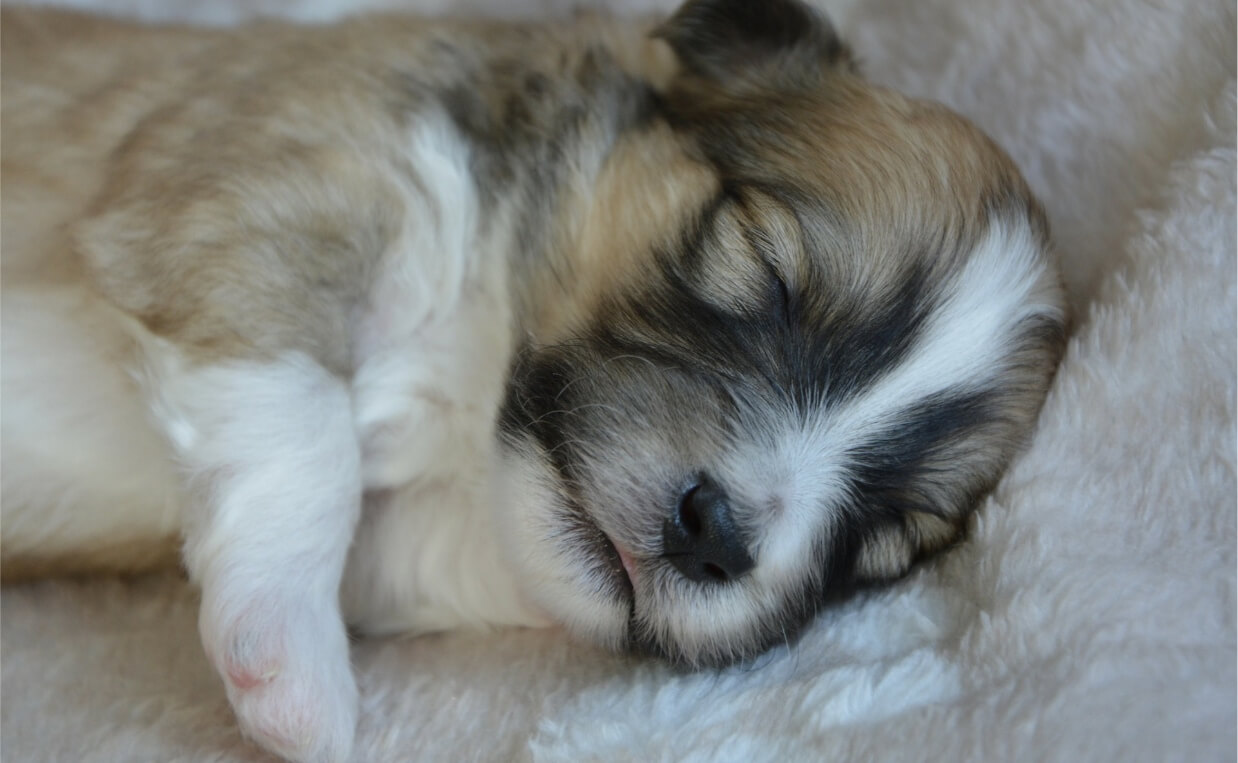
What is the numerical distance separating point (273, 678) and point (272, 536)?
0.71 ft

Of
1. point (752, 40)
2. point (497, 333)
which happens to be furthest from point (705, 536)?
point (752, 40)

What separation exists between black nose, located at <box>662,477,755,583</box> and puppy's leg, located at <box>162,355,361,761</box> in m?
0.57

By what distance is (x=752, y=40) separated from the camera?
2.16 m

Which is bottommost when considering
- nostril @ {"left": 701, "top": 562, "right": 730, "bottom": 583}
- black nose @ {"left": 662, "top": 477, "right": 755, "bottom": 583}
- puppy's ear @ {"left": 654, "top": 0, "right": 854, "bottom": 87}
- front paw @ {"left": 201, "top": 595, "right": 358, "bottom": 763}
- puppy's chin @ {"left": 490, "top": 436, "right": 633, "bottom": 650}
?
front paw @ {"left": 201, "top": 595, "right": 358, "bottom": 763}

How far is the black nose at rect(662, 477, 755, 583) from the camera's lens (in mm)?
1567

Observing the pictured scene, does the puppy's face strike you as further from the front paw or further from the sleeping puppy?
the front paw

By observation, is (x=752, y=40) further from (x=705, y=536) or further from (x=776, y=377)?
(x=705, y=536)

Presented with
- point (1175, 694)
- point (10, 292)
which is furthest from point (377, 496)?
point (1175, 694)

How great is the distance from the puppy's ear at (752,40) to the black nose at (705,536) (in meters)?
0.97

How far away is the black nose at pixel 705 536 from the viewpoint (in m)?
1.57

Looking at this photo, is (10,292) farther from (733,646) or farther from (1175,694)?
(1175,694)

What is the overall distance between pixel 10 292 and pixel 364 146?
2.37 ft

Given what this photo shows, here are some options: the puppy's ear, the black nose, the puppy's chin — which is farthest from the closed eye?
the puppy's ear

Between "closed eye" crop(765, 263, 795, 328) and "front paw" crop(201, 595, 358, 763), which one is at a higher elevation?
"closed eye" crop(765, 263, 795, 328)
